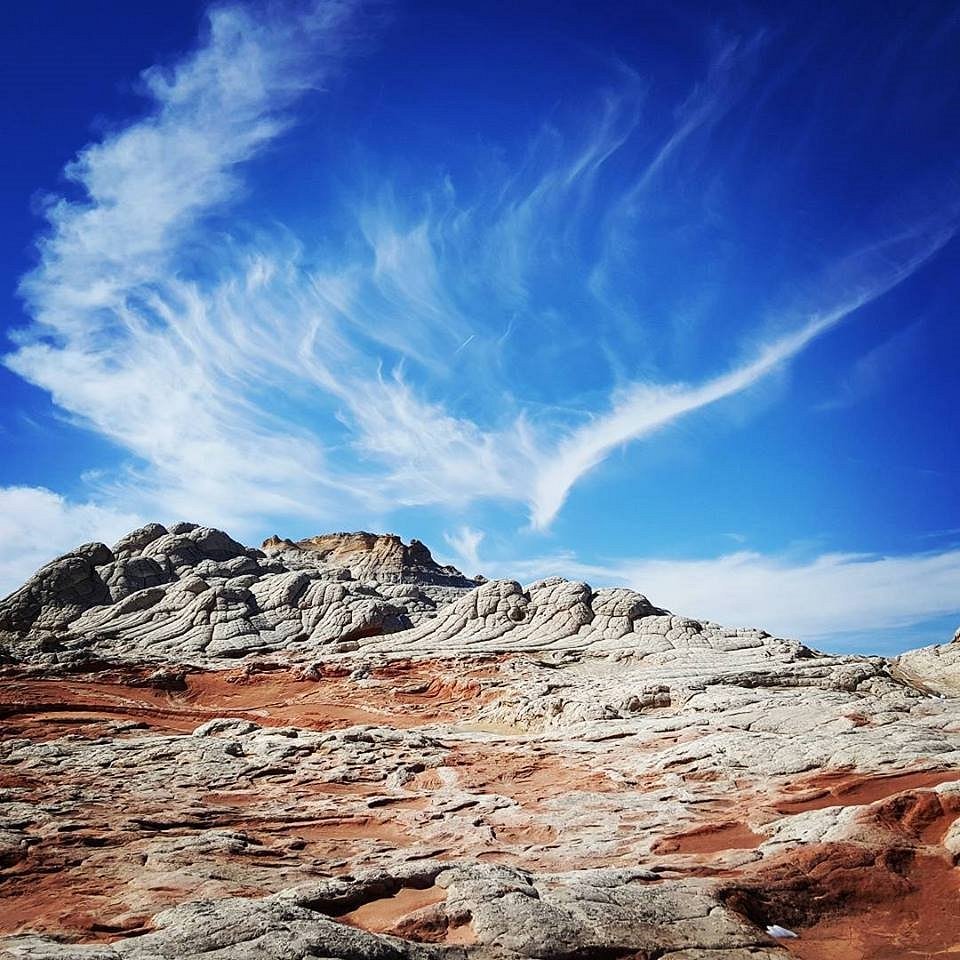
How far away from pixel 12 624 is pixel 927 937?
55.3 m

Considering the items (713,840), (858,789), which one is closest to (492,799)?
(713,840)

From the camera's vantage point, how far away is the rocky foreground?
825cm

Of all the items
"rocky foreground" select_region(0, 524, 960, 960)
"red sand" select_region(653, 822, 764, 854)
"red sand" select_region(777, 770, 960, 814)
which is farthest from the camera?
"red sand" select_region(777, 770, 960, 814)

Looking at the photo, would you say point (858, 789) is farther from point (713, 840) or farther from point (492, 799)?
point (492, 799)

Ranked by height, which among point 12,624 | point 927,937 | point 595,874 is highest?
point 12,624

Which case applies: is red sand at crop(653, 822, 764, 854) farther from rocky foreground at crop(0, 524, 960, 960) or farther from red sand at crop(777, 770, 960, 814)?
red sand at crop(777, 770, 960, 814)

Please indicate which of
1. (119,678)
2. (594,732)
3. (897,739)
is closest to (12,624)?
(119,678)

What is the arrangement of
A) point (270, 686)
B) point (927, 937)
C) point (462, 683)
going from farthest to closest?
point (270, 686) → point (462, 683) → point (927, 937)

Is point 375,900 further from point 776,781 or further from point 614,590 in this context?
point 614,590

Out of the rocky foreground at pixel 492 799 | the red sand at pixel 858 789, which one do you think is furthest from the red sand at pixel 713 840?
the red sand at pixel 858 789

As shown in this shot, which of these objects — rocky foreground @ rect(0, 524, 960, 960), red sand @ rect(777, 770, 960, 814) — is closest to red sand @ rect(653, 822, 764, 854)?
rocky foreground @ rect(0, 524, 960, 960)

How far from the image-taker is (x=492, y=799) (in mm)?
16109

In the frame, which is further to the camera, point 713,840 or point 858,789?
point 858,789

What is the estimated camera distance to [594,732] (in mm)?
22734
